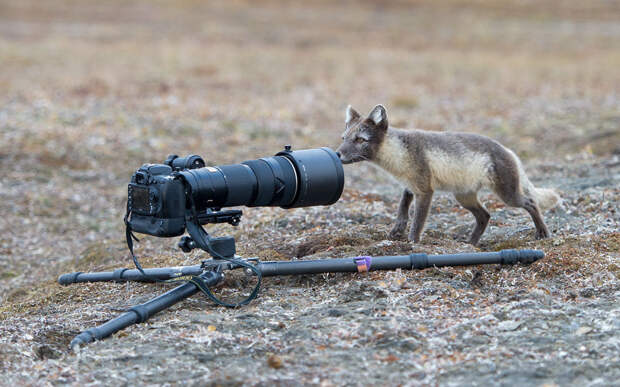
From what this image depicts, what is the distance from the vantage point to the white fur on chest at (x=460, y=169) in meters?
6.88

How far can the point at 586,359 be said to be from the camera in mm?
4395

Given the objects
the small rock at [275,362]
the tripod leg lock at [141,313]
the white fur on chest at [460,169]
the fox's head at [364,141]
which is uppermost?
the fox's head at [364,141]

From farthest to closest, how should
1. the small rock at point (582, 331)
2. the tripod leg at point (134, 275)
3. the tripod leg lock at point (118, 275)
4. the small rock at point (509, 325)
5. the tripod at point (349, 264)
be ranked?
the tripod leg lock at point (118, 275), the tripod leg at point (134, 275), the tripod at point (349, 264), the small rock at point (509, 325), the small rock at point (582, 331)

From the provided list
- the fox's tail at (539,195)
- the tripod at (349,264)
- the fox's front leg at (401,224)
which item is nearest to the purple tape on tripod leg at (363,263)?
the tripod at (349,264)

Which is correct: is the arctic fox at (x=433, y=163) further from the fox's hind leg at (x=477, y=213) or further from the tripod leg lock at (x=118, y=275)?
the tripod leg lock at (x=118, y=275)

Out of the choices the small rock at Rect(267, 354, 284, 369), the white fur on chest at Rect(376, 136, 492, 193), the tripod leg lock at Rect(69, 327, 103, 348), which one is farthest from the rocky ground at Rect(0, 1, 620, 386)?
the white fur on chest at Rect(376, 136, 492, 193)

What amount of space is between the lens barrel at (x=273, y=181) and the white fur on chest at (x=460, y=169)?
4.69 ft

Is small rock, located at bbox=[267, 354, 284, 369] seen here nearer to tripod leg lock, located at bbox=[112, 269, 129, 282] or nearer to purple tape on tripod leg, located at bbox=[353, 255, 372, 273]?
purple tape on tripod leg, located at bbox=[353, 255, 372, 273]

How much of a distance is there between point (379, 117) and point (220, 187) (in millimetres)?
2157

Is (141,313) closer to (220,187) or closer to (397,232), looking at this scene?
(220,187)

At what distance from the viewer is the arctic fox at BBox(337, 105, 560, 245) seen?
687cm

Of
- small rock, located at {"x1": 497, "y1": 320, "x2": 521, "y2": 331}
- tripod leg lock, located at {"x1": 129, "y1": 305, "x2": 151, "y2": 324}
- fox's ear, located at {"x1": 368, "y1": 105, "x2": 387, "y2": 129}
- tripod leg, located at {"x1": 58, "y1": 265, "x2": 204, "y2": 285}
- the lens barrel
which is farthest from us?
fox's ear, located at {"x1": 368, "y1": 105, "x2": 387, "y2": 129}

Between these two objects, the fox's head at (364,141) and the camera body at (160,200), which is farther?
the fox's head at (364,141)

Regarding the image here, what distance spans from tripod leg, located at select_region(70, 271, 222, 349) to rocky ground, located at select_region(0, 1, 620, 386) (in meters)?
0.10
